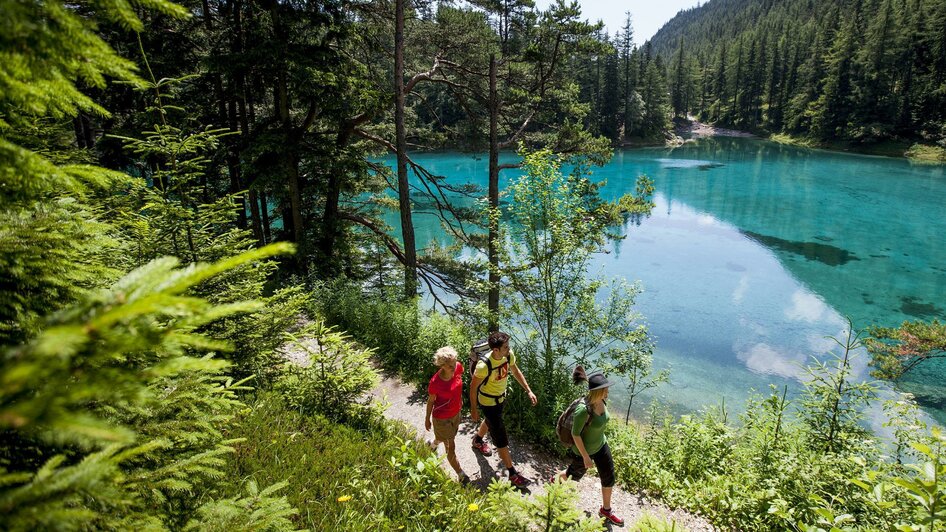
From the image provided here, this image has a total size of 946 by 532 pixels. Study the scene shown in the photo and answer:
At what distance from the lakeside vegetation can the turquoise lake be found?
1.83 metres

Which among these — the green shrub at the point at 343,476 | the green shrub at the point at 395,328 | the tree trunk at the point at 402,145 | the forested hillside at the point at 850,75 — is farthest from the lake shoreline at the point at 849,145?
the green shrub at the point at 343,476

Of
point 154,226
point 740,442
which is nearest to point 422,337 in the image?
point 154,226

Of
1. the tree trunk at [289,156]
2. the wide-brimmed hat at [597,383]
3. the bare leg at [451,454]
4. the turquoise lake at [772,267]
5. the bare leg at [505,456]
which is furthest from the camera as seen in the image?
the turquoise lake at [772,267]

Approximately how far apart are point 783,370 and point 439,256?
10.4 meters

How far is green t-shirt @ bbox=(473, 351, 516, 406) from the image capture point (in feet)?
18.3

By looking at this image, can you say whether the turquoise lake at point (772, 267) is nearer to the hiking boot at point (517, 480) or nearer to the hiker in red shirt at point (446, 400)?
the hiking boot at point (517, 480)

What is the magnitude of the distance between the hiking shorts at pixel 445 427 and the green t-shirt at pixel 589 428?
4.46 ft

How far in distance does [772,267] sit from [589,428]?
68.7 ft

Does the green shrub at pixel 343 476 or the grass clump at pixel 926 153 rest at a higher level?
the grass clump at pixel 926 153

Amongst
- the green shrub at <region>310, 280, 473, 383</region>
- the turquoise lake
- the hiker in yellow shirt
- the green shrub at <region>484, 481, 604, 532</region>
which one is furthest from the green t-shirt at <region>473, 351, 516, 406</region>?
the turquoise lake

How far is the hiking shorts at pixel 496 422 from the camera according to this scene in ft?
18.9

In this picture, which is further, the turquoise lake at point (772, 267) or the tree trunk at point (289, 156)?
the turquoise lake at point (772, 267)

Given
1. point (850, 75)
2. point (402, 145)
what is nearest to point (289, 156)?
point (402, 145)

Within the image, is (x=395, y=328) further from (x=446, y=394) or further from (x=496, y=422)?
(x=446, y=394)
